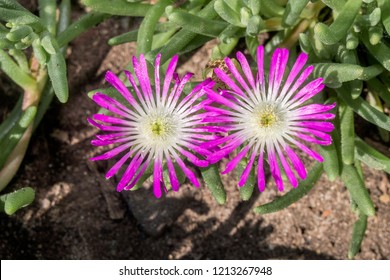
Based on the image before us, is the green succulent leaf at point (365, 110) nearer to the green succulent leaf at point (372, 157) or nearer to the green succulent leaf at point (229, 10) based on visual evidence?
the green succulent leaf at point (372, 157)

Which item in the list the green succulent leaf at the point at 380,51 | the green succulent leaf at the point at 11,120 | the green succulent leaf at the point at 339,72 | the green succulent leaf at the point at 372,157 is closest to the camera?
the green succulent leaf at the point at 339,72

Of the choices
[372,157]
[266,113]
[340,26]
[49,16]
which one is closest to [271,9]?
[340,26]

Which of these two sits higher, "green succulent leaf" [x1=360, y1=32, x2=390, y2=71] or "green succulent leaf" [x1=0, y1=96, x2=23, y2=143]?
"green succulent leaf" [x1=360, y1=32, x2=390, y2=71]

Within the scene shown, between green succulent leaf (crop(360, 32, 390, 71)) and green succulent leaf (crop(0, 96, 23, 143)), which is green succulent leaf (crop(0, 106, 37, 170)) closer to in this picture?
green succulent leaf (crop(0, 96, 23, 143))

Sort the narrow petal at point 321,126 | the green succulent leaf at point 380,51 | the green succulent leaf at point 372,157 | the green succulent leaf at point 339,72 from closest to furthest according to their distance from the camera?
the narrow petal at point 321,126
the green succulent leaf at point 339,72
the green succulent leaf at point 380,51
the green succulent leaf at point 372,157

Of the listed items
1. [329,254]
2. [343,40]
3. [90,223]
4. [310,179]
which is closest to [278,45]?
[343,40]

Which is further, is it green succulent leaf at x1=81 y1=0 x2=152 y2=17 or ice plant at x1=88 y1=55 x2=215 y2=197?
green succulent leaf at x1=81 y1=0 x2=152 y2=17

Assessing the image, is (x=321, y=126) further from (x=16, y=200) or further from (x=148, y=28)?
(x=16, y=200)

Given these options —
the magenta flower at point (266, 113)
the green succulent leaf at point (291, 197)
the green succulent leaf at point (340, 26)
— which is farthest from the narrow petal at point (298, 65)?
the green succulent leaf at point (291, 197)

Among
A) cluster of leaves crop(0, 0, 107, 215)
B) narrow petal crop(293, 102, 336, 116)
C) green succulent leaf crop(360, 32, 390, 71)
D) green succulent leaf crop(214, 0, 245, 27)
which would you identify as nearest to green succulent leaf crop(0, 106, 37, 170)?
cluster of leaves crop(0, 0, 107, 215)
